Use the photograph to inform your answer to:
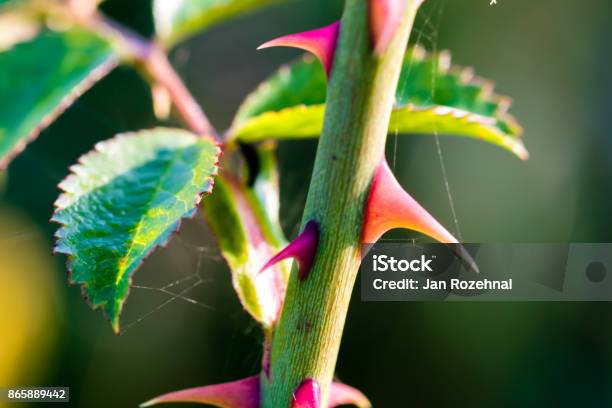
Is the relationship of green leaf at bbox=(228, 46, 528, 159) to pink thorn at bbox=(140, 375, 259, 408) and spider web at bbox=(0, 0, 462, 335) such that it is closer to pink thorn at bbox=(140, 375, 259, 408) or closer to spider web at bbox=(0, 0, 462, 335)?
pink thorn at bbox=(140, 375, 259, 408)

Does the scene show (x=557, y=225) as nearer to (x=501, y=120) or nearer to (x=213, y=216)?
(x=501, y=120)

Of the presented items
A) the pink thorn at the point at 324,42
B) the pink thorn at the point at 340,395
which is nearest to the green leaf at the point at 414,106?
the pink thorn at the point at 324,42

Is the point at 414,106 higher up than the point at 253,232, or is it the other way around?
the point at 414,106

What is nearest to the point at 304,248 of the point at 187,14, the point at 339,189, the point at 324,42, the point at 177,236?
the point at 339,189

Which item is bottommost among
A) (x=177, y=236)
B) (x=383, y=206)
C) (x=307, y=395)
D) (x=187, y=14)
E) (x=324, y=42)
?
(x=307, y=395)

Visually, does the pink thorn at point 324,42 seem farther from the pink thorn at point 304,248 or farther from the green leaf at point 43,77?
the green leaf at point 43,77

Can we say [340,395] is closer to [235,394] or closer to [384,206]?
[235,394]

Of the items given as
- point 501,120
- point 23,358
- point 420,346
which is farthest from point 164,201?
point 420,346
